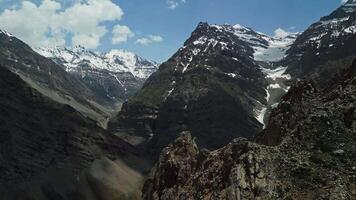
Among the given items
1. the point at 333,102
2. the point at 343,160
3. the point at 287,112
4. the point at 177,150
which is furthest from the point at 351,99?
the point at 177,150

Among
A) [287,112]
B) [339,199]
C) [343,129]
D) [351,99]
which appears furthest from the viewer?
[287,112]

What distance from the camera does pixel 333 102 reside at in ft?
144

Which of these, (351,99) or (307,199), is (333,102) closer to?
(351,99)

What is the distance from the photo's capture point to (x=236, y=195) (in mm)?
37375

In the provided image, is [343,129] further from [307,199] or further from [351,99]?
[307,199]

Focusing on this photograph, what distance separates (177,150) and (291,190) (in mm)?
71969

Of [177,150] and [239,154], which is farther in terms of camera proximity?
[177,150]

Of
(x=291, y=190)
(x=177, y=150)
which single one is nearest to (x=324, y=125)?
(x=291, y=190)

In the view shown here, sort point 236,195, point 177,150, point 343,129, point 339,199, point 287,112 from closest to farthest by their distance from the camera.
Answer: point 339,199, point 236,195, point 343,129, point 287,112, point 177,150

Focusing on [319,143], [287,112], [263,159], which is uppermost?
[287,112]

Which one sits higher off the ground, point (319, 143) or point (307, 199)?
point (319, 143)

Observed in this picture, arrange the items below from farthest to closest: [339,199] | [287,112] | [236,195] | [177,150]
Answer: [177,150], [287,112], [236,195], [339,199]

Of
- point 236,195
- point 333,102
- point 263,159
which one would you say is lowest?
point 236,195

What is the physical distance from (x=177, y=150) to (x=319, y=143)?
68.9 m
